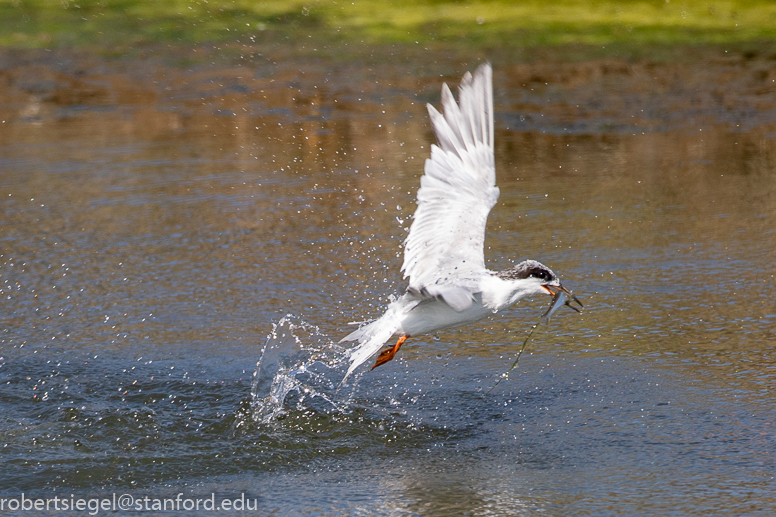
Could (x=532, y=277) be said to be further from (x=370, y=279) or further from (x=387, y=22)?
(x=387, y=22)

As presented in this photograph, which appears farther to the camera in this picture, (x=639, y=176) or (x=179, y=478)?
(x=639, y=176)

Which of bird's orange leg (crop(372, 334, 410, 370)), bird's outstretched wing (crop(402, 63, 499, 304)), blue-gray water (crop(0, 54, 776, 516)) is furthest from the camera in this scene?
bird's orange leg (crop(372, 334, 410, 370))

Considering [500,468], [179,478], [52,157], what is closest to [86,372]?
[179,478]

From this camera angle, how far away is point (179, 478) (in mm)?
4723

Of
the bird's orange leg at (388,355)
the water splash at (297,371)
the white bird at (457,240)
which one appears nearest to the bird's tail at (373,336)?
the white bird at (457,240)

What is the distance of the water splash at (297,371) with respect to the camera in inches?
219

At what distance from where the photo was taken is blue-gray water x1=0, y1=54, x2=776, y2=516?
4.73 m

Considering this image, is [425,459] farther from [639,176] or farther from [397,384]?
[639,176]

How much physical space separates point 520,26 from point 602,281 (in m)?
10.2

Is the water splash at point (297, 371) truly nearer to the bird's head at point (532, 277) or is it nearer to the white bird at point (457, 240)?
the white bird at point (457, 240)

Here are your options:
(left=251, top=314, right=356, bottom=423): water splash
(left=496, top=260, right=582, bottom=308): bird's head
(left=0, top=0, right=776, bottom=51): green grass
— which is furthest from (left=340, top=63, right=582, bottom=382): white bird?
(left=0, top=0, right=776, bottom=51): green grass

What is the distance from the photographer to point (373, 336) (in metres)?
5.46

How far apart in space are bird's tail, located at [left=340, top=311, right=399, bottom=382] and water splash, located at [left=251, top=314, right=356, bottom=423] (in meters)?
0.34

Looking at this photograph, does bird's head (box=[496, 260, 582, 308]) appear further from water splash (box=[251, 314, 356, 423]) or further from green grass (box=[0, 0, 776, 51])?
green grass (box=[0, 0, 776, 51])
